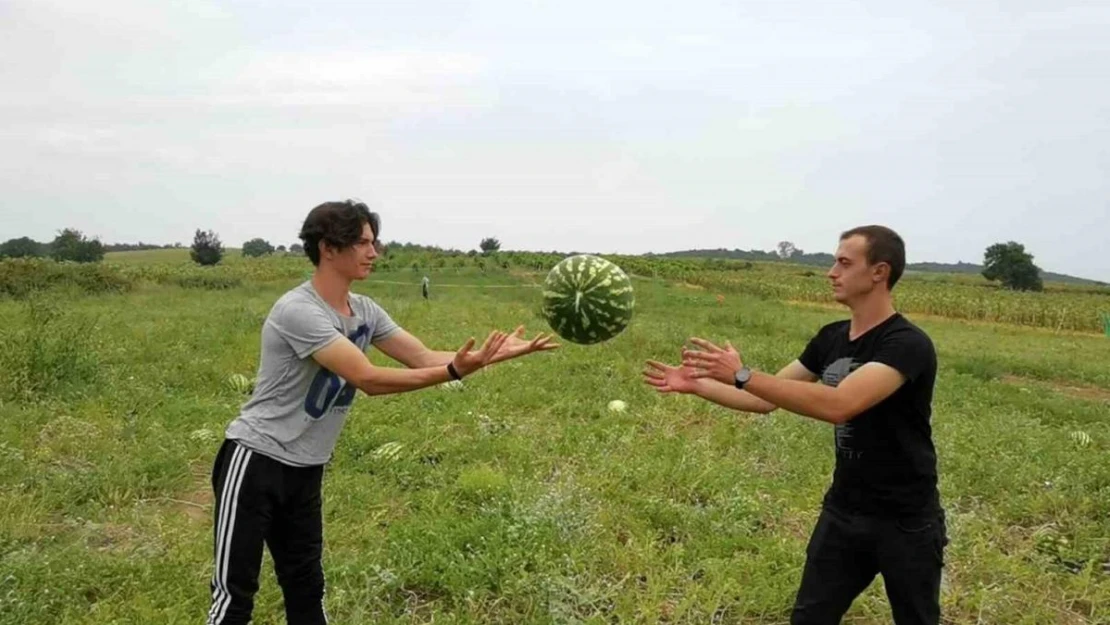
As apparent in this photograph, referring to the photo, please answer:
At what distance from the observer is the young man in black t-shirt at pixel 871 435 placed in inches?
126

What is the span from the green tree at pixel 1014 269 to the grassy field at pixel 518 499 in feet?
206

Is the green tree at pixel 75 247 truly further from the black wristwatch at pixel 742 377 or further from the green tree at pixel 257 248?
the black wristwatch at pixel 742 377

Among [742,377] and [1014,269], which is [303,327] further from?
[1014,269]

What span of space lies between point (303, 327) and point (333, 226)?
1.55 ft

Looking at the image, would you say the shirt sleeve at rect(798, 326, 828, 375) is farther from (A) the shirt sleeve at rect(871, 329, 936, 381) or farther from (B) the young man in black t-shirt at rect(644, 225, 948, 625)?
(A) the shirt sleeve at rect(871, 329, 936, 381)

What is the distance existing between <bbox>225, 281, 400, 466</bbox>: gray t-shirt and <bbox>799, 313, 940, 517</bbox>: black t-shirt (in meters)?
2.29

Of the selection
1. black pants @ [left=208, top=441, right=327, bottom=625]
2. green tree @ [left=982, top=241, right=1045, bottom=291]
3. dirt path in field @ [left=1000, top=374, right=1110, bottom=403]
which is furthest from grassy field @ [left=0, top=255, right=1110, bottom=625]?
green tree @ [left=982, top=241, right=1045, bottom=291]

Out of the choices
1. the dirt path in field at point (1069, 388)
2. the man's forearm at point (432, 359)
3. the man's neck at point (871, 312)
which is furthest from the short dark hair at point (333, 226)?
the dirt path in field at point (1069, 388)

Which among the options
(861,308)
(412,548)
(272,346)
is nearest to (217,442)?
(412,548)

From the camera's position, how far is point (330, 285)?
3.64 metres

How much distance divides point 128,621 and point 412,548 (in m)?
1.60

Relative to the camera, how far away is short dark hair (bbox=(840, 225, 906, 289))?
338cm

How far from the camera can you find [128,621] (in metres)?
4.06

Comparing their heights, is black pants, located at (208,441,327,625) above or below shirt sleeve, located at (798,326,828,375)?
below
